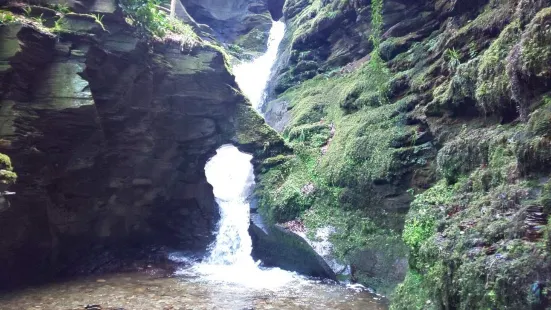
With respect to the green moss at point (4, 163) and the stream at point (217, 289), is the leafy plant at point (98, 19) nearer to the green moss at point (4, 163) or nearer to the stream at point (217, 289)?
the green moss at point (4, 163)

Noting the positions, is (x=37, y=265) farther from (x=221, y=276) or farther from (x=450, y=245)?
(x=450, y=245)

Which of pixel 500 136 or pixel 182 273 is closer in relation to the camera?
pixel 500 136

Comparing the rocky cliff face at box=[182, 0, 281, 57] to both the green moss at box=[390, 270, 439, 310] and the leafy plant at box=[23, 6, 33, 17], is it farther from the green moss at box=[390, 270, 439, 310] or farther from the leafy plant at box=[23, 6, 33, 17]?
the green moss at box=[390, 270, 439, 310]

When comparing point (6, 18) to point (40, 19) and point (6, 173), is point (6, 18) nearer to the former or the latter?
point (40, 19)

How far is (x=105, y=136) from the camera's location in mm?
13453

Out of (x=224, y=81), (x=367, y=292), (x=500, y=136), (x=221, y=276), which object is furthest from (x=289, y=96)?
(x=500, y=136)

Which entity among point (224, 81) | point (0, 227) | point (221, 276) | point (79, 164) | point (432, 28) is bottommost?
point (221, 276)

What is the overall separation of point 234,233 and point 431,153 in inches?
321

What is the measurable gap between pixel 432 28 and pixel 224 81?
28.6ft

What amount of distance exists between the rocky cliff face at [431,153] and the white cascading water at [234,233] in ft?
5.27

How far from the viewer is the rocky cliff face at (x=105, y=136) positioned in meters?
11.0

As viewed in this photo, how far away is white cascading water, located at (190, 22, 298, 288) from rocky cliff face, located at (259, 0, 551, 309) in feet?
5.27

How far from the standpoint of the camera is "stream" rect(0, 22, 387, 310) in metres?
9.50

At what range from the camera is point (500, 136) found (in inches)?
305
